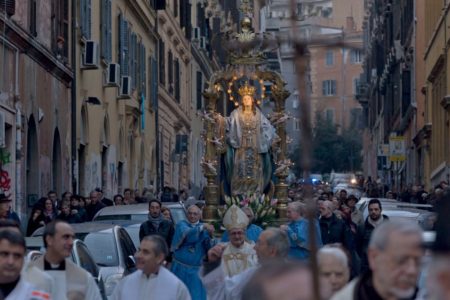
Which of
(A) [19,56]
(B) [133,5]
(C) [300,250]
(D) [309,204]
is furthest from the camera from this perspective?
(B) [133,5]

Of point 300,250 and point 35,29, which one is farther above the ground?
point 35,29

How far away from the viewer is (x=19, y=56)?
28594mm

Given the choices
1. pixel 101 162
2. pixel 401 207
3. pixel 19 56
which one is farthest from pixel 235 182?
pixel 101 162

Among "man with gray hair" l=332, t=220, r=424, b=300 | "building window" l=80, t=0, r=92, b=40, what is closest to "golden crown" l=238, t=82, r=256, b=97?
"building window" l=80, t=0, r=92, b=40

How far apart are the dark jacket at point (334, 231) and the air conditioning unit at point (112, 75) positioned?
66.6 feet

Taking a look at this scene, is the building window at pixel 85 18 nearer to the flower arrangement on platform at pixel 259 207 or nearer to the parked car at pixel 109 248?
the flower arrangement on platform at pixel 259 207

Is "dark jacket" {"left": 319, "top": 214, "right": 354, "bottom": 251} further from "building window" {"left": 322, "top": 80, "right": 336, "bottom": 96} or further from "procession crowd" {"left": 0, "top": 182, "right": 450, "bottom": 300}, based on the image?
"building window" {"left": 322, "top": 80, "right": 336, "bottom": 96}

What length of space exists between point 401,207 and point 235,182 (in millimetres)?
3420

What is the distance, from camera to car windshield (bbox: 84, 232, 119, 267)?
17.3 meters

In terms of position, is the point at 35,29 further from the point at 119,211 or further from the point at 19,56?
the point at 119,211

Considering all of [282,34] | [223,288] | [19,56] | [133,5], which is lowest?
[223,288]

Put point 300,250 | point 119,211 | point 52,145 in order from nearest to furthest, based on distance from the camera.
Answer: point 300,250 → point 119,211 → point 52,145

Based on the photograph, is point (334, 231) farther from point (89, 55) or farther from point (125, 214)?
point (89, 55)

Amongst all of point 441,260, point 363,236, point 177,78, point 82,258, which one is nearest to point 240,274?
point 82,258
